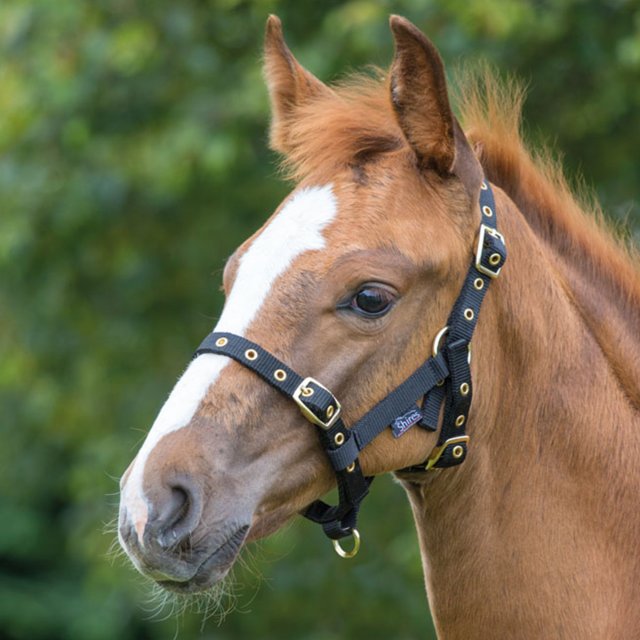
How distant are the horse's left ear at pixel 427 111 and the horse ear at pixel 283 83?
532 mm

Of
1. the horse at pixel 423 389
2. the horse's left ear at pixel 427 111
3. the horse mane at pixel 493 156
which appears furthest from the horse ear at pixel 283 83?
the horse's left ear at pixel 427 111

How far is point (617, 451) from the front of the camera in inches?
132

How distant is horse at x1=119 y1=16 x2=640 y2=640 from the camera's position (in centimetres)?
291

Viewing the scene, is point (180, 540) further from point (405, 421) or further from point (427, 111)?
point (427, 111)

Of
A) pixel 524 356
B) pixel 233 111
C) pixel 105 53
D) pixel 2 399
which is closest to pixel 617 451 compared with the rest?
pixel 524 356

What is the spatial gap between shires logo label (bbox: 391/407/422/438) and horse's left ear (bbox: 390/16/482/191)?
2.20 feet

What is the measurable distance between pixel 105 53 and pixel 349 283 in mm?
5188

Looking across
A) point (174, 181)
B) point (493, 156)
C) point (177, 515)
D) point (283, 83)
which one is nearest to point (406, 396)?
point (177, 515)

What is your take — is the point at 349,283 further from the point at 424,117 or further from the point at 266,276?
the point at 424,117

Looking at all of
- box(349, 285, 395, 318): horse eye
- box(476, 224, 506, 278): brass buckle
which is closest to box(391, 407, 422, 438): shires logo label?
box(349, 285, 395, 318): horse eye

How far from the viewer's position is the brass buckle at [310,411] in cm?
295

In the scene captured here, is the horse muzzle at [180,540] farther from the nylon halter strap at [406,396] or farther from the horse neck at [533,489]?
the horse neck at [533,489]

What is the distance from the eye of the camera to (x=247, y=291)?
3041 millimetres

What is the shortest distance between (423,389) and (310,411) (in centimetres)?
35
